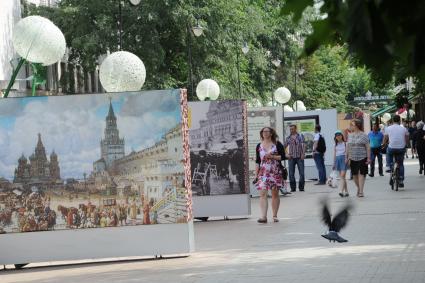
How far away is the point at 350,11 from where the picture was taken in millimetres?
3492

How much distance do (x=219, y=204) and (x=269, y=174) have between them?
2.00 meters

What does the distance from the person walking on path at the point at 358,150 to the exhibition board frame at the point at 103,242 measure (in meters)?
10.4

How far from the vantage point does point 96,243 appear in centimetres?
1414

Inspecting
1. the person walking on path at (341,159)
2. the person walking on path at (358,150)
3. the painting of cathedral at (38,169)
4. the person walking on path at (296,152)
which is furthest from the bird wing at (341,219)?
the person walking on path at (296,152)

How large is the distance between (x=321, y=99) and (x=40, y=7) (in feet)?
117

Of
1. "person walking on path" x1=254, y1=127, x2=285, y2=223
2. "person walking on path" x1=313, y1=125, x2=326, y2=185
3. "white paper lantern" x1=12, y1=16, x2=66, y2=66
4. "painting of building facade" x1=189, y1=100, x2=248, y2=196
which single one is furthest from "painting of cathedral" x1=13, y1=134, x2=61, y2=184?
"person walking on path" x1=313, y1=125, x2=326, y2=185

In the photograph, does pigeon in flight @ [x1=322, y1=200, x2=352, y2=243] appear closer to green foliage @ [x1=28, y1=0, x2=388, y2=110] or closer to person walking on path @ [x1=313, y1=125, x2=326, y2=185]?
person walking on path @ [x1=313, y1=125, x2=326, y2=185]

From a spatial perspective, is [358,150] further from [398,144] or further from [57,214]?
→ [57,214]

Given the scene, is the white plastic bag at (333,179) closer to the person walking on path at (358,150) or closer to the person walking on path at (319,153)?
the person walking on path at (319,153)

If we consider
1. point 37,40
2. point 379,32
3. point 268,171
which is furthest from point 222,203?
point 379,32

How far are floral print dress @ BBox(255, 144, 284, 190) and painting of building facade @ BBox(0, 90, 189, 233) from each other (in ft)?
15.6

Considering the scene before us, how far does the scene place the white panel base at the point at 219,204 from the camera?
20.5 m

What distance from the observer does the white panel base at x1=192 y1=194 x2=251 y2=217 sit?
20516 millimetres

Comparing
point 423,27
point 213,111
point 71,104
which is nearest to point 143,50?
point 213,111
